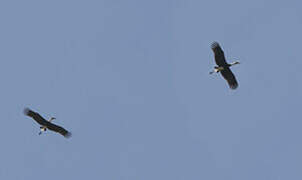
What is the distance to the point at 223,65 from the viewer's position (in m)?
87.1

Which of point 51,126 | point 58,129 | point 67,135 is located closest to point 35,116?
point 51,126

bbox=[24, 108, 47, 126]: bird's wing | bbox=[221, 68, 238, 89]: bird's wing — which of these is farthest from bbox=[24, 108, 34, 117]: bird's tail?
bbox=[221, 68, 238, 89]: bird's wing

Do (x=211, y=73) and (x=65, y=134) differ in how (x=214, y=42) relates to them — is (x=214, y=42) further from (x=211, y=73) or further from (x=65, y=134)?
(x=65, y=134)

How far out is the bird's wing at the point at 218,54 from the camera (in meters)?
85.1

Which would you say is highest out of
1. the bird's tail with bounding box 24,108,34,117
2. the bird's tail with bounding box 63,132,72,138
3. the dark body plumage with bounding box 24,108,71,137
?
the dark body plumage with bounding box 24,108,71,137

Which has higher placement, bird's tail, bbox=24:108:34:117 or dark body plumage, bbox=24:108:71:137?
dark body plumage, bbox=24:108:71:137

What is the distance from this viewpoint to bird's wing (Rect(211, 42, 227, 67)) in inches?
3351

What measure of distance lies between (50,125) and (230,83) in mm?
13822

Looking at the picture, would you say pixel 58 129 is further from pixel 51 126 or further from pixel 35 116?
pixel 35 116

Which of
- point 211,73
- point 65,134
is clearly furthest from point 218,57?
point 65,134

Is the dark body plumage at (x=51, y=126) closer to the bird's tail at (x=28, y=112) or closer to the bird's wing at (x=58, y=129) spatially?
the bird's wing at (x=58, y=129)

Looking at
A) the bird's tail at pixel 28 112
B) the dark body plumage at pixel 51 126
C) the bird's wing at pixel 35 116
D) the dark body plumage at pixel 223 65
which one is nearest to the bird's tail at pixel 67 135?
the dark body plumage at pixel 51 126

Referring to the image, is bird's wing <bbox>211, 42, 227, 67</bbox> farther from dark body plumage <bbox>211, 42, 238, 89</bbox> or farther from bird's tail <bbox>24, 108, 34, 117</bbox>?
bird's tail <bbox>24, 108, 34, 117</bbox>

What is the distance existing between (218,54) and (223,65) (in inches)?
62.0
